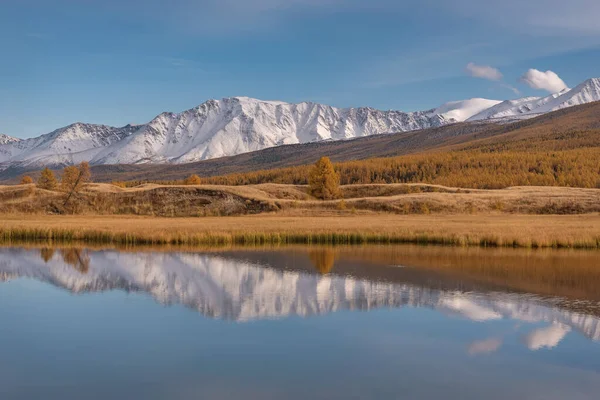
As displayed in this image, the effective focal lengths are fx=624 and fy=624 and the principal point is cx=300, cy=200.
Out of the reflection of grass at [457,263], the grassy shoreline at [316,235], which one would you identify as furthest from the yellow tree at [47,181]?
the reflection of grass at [457,263]

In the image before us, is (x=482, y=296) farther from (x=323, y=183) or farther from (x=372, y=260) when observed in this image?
(x=323, y=183)

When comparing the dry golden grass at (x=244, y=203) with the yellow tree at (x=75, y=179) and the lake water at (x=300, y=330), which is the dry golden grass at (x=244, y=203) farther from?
the lake water at (x=300, y=330)

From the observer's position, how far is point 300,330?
19406 mm

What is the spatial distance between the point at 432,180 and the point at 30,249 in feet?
442

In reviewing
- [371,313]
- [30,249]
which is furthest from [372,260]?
[30,249]

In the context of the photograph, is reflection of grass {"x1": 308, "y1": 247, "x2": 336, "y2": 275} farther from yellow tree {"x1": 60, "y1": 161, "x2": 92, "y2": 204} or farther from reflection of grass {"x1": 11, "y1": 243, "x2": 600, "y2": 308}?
yellow tree {"x1": 60, "y1": 161, "x2": 92, "y2": 204}

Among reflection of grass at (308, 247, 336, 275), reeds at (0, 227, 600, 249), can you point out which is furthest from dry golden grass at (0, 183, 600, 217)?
reflection of grass at (308, 247, 336, 275)

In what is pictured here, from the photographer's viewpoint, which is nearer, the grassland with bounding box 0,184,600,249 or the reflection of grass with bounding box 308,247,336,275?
the reflection of grass with bounding box 308,247,336,275

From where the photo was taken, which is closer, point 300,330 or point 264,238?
point 300,330

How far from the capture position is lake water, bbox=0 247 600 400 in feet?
47.6

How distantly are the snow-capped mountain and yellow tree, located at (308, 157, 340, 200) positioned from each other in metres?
A: 53.1

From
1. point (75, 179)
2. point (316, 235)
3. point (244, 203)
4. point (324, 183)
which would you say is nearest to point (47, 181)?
point (75, 179)

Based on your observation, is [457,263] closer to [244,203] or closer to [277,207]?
[277,207]

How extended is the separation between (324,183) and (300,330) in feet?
229
